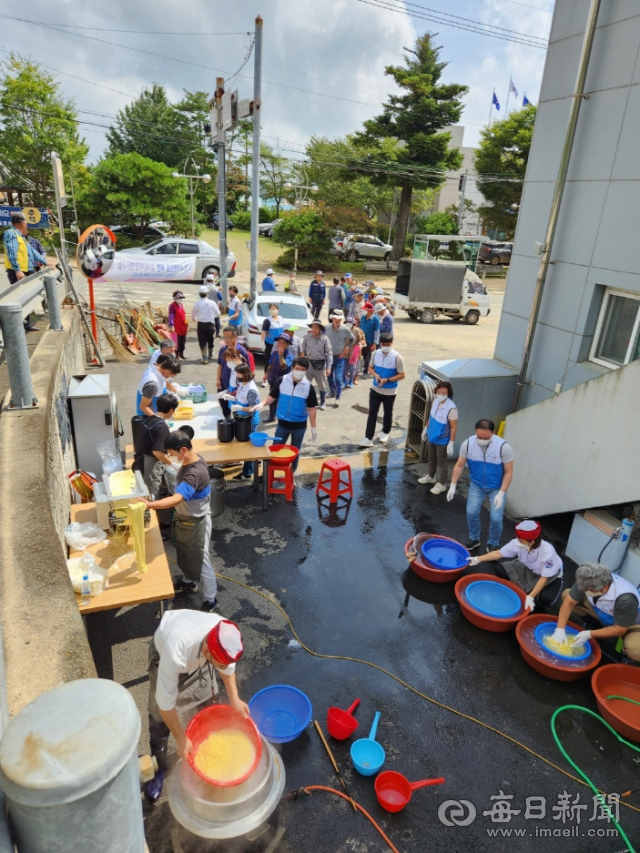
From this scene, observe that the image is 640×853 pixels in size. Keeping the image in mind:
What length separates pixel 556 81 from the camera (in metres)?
7.83

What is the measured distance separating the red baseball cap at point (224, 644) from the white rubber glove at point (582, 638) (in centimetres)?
353

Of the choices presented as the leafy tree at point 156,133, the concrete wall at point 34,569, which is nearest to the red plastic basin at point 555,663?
the concrete wall at point 34,569

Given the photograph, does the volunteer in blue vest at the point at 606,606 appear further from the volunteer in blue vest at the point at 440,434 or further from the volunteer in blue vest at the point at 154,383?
the volunteer in blue vest at the point at 154,383

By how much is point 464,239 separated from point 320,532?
2393 centimetres

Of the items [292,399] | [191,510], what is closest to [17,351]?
[191,510]

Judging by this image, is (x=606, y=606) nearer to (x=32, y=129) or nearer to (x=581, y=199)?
(x=581, y=199)

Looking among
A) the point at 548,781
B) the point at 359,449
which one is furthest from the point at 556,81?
the point at 548,781

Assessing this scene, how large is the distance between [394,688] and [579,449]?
3.76 meters

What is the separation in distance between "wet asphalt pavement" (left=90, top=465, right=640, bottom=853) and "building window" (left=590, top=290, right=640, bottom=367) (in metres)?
2.97

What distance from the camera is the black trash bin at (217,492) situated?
713cm

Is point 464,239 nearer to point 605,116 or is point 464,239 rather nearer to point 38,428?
point 605,116

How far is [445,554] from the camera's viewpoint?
6531 mm

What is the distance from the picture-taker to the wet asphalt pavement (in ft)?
12.2

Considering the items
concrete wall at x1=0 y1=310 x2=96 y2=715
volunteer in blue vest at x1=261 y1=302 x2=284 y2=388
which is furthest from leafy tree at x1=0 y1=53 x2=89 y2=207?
concrete wall at x1=0 y1=310 x2=96 y2=715
